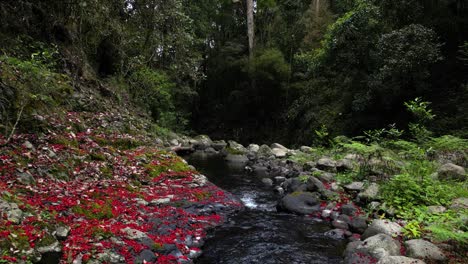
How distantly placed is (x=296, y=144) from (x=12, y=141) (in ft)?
60.4

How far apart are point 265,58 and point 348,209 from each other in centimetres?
2049

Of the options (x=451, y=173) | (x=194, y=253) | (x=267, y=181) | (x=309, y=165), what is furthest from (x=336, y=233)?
(x=309, y=165)

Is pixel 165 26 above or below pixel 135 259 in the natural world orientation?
above

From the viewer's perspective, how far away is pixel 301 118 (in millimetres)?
23734

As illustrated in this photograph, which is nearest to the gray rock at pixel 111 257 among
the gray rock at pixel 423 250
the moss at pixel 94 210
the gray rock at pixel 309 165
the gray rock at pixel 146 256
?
the gray rock at pixel 146 256

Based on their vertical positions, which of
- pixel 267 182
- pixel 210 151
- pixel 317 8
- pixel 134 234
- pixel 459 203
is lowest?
pixel 210 151

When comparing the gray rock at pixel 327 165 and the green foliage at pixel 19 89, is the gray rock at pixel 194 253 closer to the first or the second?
the green foliage at pixel 19 89

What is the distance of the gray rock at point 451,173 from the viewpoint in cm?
869

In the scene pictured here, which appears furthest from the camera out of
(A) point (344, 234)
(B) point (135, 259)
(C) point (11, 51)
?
(C) point (11, 51)

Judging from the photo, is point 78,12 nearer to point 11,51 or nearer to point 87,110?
point 11,51

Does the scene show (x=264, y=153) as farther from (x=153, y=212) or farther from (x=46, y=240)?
(x=46, y=240)

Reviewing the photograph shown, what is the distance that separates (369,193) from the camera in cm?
877

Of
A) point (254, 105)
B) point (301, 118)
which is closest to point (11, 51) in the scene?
point (301, 118)

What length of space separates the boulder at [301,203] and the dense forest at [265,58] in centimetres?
438
